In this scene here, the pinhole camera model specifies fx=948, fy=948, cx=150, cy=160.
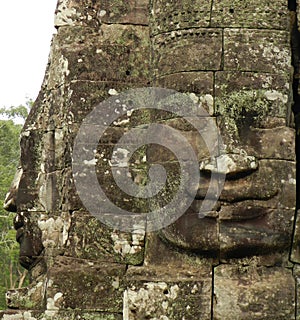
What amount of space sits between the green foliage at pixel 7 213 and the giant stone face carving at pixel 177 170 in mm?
19196

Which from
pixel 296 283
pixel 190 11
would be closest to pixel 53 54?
pixel 190 11

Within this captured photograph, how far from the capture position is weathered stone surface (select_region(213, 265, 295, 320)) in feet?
23.7

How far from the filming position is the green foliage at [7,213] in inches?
1085

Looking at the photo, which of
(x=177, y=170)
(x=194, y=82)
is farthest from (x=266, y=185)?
(x=194, y=82)

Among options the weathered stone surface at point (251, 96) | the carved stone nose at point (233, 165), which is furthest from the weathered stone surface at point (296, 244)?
the weathered stone surface at point (251, 96)

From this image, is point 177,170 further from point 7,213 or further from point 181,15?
point 7,213

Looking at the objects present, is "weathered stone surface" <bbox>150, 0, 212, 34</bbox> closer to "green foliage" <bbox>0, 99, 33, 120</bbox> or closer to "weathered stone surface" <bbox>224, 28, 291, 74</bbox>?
"weathered stone surface" <bbox>224, 28, 291, 74</bbox>

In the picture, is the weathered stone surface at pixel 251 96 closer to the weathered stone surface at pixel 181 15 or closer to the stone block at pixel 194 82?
the stone block at pixel 194 82

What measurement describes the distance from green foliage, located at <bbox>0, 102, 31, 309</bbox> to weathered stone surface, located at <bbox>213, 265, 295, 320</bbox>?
20.1 m

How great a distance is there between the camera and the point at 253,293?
7223 mm

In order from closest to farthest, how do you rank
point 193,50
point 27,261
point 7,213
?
point 193,50
point 27,261
point 7,213

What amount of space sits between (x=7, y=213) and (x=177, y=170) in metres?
21.4

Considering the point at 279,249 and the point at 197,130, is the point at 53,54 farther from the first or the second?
the point at 279,249

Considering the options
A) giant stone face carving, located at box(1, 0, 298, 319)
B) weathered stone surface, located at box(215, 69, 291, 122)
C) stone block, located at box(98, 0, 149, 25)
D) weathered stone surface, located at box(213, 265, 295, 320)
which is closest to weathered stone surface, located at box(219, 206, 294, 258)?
giant stone face carving, located at box(1, 0, 298, 319)
